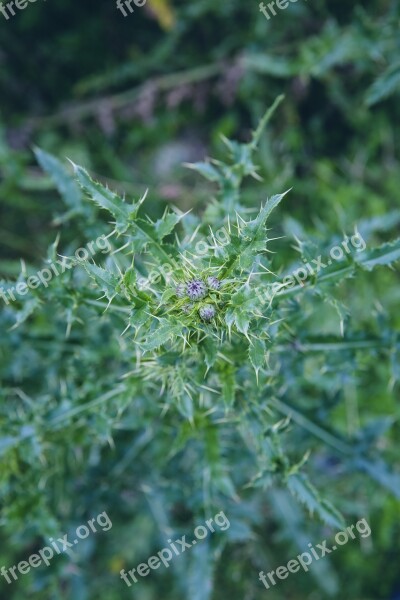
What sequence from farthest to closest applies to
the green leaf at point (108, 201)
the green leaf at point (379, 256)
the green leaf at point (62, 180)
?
the green leaf at point (62, 180) < the green leaf at point (379, 256) < the green leaf at point (108, 201)

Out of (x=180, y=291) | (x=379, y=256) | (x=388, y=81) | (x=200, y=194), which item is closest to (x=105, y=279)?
(x=180, y=291)

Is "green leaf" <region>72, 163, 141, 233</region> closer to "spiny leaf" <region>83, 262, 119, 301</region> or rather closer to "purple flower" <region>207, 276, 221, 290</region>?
"spiny leaf" <region>83, 262, 119, 301</region>

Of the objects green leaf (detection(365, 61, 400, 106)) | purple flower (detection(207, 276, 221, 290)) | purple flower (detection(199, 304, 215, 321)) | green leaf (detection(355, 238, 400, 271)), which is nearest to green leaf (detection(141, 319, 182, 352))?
purple flower (detection(199, 304, 215, 321))

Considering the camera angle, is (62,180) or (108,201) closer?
(108,201)

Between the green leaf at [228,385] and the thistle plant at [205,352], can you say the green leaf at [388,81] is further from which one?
the green leaf at [228,385]

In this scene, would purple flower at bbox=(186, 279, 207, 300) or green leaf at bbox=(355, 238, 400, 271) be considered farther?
green leaf at bbox=(355, 238, 400, 271)

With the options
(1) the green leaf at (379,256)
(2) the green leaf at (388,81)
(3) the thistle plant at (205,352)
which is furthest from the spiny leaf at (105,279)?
(2) the green leaf at (388,81)

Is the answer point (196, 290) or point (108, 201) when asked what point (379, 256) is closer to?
point (196, 290)
